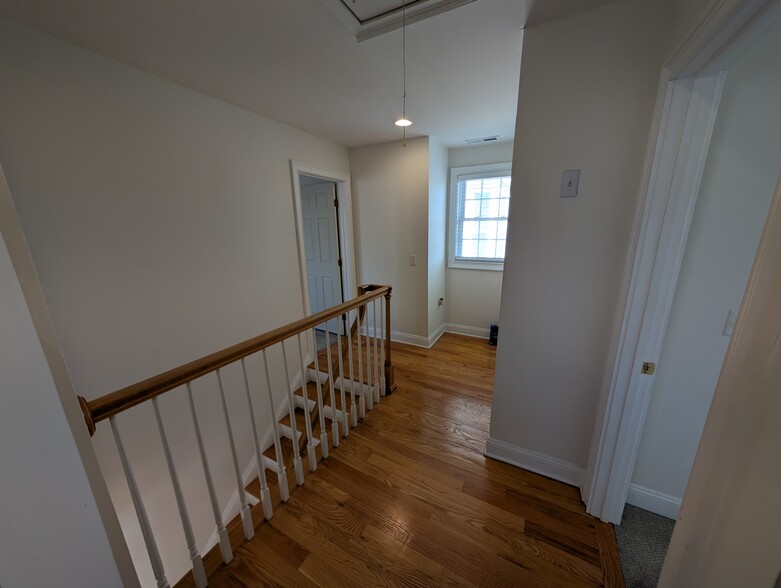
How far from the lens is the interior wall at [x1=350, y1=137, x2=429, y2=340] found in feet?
10.4

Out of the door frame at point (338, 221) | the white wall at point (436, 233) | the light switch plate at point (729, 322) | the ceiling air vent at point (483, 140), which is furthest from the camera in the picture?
the white wall at point (436, 233)

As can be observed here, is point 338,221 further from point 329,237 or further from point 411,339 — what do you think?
point 411,339

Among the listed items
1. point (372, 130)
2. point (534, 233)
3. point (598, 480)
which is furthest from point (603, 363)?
point (372, 130)

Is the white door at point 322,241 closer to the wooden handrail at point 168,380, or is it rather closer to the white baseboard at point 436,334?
the white baseboard at point 436,334

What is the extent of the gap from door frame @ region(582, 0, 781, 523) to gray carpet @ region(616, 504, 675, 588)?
0.08 metres

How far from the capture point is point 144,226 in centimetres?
180

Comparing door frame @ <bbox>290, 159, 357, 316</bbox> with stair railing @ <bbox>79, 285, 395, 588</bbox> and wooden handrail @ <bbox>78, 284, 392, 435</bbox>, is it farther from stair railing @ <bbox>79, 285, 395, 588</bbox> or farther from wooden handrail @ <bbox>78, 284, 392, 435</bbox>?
wooden handrail @ <bbox>78, 284, 392, 435</bbox>

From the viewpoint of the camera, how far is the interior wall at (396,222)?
10.4 ft

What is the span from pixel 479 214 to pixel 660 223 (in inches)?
102

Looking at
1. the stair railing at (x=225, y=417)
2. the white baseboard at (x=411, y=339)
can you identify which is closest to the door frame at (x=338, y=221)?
the white baseboard at (x=411, y=339)

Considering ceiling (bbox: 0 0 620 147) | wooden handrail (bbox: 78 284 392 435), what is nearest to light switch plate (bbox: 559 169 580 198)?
ceiling (bbox: 0 0 620 147)

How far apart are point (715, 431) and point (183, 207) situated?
8.70ft

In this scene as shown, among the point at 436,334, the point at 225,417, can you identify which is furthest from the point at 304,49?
the point at 436,334

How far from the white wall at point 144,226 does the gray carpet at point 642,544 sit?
106 inches
